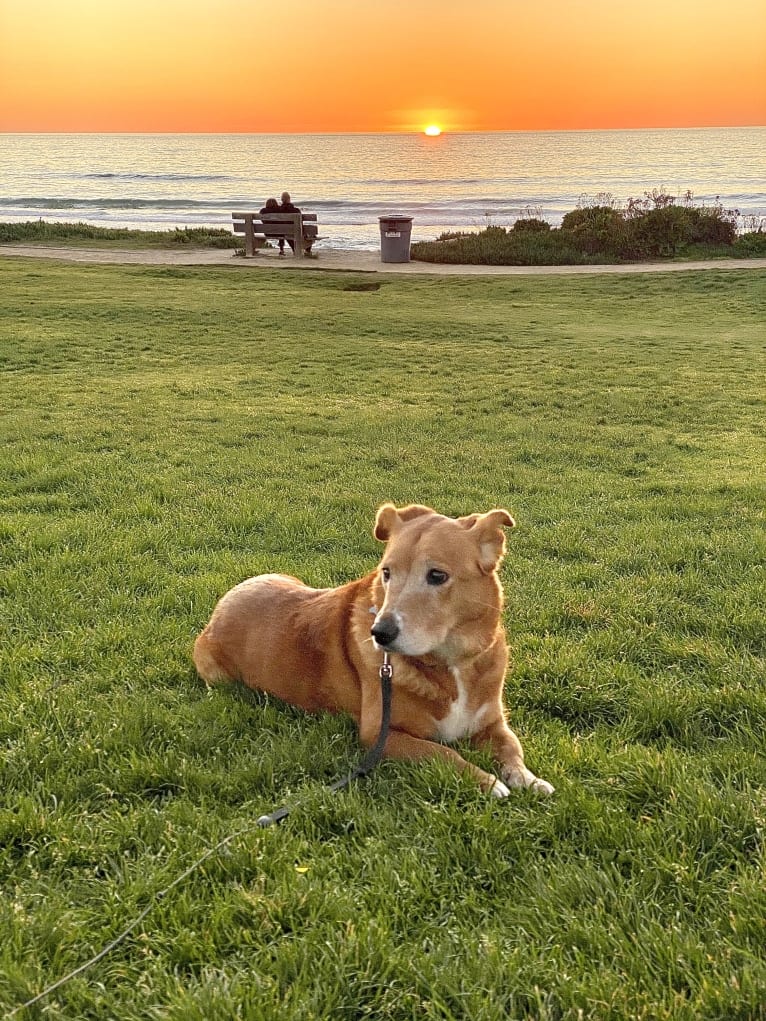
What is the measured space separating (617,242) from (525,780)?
27229 millimetres

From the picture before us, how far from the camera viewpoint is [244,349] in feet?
48.3

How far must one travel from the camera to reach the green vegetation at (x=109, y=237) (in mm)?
31891

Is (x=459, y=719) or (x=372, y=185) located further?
(x=372, y=185)

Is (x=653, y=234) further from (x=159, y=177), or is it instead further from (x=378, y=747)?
(x=159, y=177)

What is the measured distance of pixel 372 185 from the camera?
70.9 m

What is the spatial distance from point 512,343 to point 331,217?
126ft

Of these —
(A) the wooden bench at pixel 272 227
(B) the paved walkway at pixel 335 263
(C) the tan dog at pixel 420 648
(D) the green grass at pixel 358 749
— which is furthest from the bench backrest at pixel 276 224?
(C) the tan dog at pixel 420 648

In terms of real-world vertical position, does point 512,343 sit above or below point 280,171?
below

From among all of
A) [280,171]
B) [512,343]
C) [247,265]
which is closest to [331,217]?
[247,265]

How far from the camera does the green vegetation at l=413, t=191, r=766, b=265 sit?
1060 inches

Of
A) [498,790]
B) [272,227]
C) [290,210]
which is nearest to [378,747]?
[498,790]

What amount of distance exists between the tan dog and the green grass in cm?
15

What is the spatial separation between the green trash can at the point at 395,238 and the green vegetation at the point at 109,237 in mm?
7456

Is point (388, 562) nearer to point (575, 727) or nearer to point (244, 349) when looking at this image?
point (575, 727)
